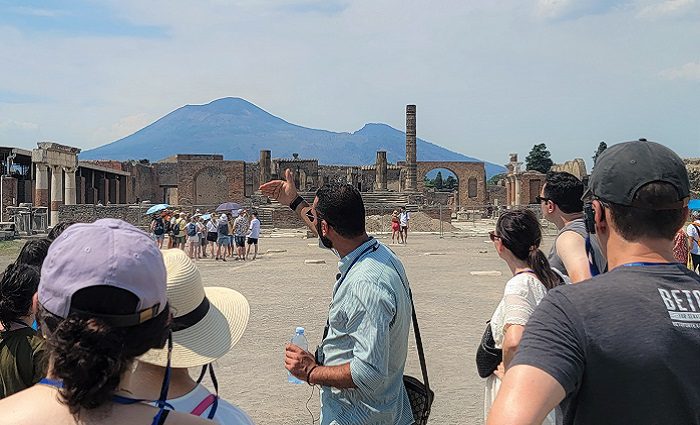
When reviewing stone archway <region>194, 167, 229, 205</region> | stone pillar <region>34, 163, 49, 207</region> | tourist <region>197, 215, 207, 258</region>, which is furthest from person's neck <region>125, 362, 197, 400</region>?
stone archway <region>194, 167, 229, 205</region>

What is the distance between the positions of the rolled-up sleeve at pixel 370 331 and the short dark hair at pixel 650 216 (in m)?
1.37

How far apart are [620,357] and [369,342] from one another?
150 cm

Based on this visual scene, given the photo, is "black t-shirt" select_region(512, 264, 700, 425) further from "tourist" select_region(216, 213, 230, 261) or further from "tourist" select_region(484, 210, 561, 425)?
"tourist" select_region(216, 213, 230, 261)

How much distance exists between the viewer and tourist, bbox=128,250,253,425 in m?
2.22

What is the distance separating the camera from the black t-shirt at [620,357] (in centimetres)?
183

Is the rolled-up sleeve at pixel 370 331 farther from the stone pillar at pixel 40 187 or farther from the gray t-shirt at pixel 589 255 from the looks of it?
the stone pillar at pixel 40 187

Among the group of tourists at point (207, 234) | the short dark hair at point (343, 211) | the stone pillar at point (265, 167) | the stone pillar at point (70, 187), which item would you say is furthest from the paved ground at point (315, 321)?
the stone pillar at point (265, 167)

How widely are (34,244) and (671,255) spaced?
127 inches

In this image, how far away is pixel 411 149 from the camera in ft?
204

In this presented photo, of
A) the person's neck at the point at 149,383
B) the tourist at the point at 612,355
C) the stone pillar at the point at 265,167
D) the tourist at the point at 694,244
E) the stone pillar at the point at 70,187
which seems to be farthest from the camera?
the stone pillar at the point at 265,167

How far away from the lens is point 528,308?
3355mm

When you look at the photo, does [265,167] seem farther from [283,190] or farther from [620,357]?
[620,357]

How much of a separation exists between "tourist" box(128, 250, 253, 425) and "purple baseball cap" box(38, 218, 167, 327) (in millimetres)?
473

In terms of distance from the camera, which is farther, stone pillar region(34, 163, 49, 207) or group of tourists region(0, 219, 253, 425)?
stone pillar region(34, 163, 49, 207)
